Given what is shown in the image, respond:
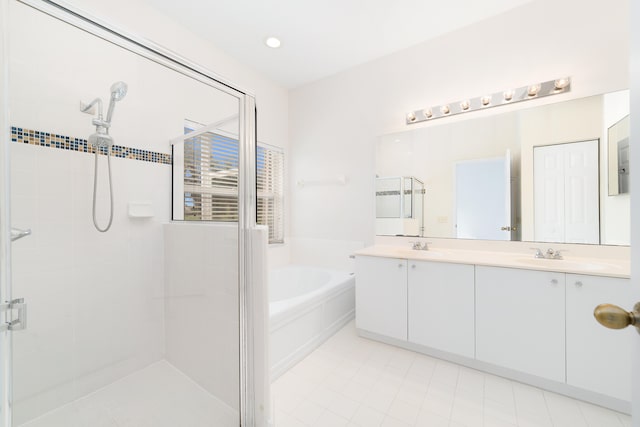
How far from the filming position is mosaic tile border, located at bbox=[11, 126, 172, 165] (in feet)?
4.26

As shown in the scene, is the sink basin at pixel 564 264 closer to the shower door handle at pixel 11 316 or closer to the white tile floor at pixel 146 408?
the white tile floor at pixel 146 408

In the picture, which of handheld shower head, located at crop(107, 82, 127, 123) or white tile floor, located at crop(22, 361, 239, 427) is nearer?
white tile floor, located at crop(22, 361, 239, 427)

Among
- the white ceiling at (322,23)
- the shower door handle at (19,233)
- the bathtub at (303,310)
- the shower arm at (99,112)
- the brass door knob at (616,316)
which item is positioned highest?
the white ceiling at (322,23)

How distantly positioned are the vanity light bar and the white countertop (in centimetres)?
120

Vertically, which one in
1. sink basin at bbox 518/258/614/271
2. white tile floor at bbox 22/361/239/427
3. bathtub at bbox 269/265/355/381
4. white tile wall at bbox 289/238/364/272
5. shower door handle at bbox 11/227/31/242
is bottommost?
white tile floor at bbox 22/361/239/427

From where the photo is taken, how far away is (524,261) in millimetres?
1835

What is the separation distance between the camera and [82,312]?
1.52 meters

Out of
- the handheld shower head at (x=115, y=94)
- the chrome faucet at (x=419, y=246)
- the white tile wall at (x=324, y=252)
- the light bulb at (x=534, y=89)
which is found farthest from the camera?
the white tile wall at (x=324, y=252)

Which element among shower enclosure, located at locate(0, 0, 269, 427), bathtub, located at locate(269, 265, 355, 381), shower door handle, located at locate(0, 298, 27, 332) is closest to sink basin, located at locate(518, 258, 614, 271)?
bathtub, located at locate(269, 265, 355, 381)

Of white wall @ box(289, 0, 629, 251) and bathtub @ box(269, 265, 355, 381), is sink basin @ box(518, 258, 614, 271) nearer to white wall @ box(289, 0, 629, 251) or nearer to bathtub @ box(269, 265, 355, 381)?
white wall @ box(289, 0, 629, 251)

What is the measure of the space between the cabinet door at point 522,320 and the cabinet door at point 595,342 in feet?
0.14

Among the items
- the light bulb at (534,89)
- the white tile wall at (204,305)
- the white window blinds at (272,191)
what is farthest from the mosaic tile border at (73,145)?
the light bulb at (534,89)

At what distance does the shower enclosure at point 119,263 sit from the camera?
1280 mm

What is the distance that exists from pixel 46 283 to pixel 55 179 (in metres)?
0.55
